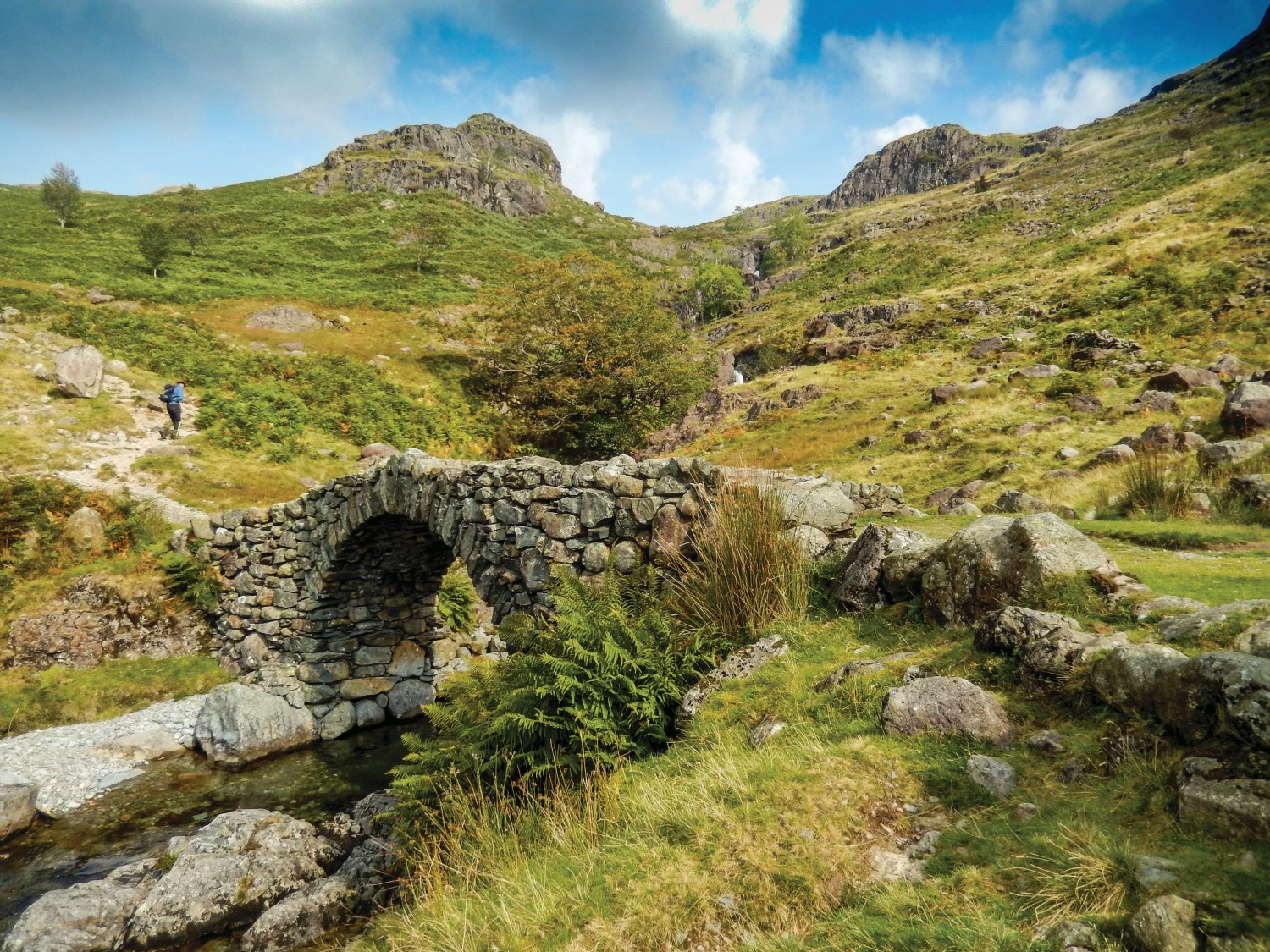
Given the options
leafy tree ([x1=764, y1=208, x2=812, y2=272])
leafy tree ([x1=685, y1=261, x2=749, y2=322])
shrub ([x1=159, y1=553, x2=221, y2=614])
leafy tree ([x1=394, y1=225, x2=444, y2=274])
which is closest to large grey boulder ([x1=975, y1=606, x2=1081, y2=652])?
shrub ([x1=159, y1=553, x2=221, y2=614])

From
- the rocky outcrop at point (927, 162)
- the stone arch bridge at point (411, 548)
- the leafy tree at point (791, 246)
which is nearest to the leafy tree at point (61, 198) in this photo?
the stone arch bridge at point (411, 548)

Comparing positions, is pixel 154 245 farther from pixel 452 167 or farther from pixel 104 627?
pixel 452 167

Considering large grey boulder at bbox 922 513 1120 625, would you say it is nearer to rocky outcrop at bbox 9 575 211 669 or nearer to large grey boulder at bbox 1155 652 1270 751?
large grey boulder at bbox 1155 652 1270 751

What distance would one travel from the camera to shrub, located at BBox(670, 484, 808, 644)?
20.5 feet

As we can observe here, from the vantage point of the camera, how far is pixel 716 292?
8356 centimetres

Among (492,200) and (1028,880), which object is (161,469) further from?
(492,200)

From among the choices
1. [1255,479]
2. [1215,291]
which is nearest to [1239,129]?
[1215,291]

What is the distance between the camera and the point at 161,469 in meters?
17.8

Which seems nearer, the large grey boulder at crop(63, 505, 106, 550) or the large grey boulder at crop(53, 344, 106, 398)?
the large grey boulder at crop(63, 505, 106, 550)

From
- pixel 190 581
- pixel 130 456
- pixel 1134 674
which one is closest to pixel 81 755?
pixel 190 581

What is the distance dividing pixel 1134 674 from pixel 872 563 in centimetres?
278

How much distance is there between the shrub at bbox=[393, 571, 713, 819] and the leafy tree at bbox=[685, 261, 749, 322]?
78687 mm

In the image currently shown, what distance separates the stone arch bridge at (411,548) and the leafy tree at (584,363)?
16567 mm

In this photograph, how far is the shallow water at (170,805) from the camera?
790 centimetres
